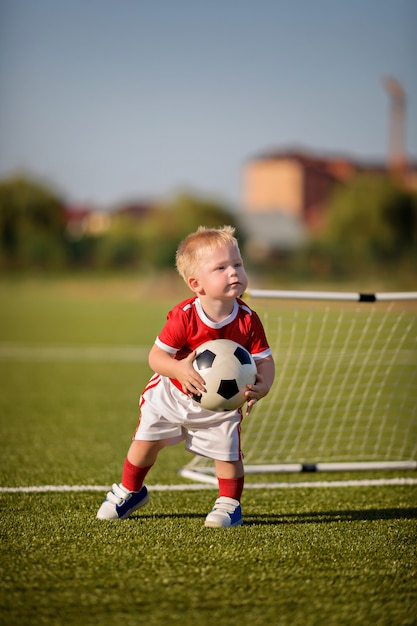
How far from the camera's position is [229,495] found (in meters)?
3.44

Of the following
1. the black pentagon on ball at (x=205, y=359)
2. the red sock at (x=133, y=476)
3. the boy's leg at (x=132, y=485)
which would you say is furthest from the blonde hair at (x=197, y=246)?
the red sock at (x=133, y=476)

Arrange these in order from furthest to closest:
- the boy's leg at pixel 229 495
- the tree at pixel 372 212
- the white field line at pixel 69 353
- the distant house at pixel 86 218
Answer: the distant house at pixel 86 218
the tree at pixel 372 212
the white field line at pixel 69 353
the boy's leg at pixel 229 495

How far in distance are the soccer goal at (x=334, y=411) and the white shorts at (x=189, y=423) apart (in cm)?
110

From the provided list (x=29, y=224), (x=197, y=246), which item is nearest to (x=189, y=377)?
(x=197, y=246)

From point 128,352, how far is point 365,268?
901 inches

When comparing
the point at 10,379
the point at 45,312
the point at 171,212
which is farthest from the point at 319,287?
the point at 171,212

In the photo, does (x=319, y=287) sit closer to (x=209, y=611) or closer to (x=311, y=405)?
(x=311, y=405)

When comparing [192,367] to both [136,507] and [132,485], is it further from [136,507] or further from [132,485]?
[136,507]

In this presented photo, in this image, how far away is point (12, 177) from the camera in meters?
52.4

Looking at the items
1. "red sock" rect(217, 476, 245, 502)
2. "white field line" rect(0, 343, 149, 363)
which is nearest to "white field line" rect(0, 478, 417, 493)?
"red sock" rect(217, 476, 245, 502)

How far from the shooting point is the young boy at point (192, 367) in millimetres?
3264

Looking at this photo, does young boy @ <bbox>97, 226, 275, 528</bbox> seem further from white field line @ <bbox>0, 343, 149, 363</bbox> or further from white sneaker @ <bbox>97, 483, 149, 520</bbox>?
white field line @ <bbox>0, 343, 149, 363</bbox>

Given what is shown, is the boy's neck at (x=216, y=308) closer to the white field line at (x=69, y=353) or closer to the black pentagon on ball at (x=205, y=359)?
the black pentagon on ball at (x=205, y=359)

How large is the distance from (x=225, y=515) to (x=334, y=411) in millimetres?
3892
